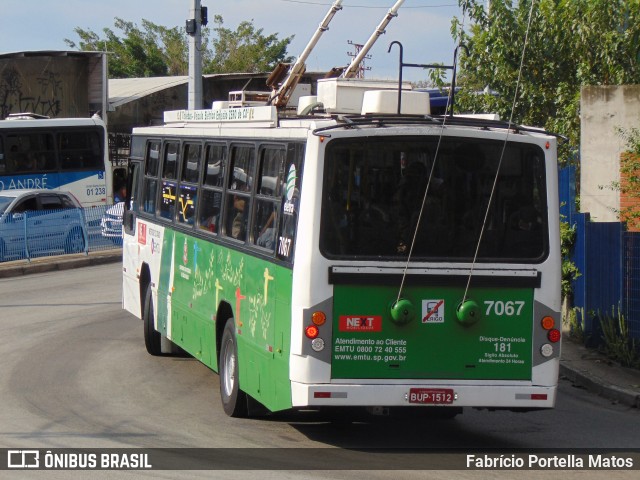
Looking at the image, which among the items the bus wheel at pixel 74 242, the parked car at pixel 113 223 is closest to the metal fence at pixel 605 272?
the bus wheel at pixel 74 242

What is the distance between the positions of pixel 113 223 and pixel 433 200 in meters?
20.2

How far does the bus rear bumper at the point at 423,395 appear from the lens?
8531mm

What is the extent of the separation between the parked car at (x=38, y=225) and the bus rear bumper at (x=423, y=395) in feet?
58.3

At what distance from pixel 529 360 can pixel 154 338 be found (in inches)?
261

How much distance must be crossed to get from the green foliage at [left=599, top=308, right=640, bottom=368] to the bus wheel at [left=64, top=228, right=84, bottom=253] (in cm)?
1605

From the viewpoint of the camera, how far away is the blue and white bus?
3219cm

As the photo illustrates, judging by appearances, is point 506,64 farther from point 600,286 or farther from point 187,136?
point 187,136

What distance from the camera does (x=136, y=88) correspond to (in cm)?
4500

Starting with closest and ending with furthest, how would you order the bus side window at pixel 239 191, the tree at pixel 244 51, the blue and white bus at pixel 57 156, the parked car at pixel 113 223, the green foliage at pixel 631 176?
the bus side window at pixel 239 191 → the green foliage at pixel 631 176 → the parked car at pixel 113 223 → the blue and white bus at pixel 57 156 → the tree at pixel 244 51

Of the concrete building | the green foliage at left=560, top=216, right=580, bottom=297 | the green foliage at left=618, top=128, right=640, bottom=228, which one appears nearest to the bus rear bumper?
the green foliage at left=618, top=128, right=640, bottom=228

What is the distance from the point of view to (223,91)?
145 feet

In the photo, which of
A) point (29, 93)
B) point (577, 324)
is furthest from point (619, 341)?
point (29, 93)

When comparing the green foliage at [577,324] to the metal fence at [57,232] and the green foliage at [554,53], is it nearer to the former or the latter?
the green foliage at [554,53]

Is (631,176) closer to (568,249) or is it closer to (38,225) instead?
(568,249)
